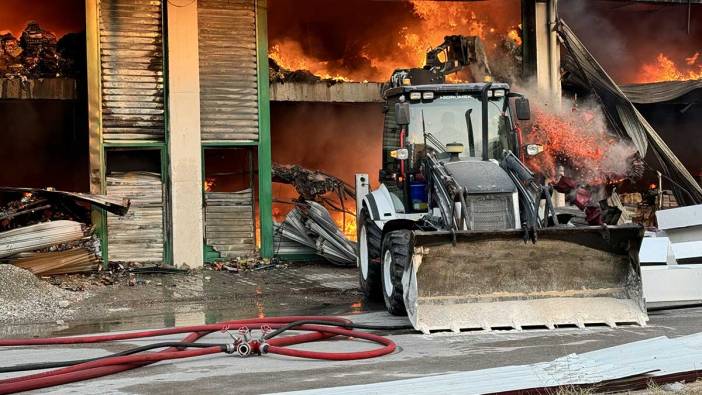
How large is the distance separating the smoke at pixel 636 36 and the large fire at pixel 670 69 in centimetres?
4

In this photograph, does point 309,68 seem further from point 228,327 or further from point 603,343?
point 603,343

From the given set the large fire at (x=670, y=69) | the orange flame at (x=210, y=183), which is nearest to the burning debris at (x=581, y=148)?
the large fire at (x=670, y=69)

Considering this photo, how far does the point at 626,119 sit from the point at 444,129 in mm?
7811

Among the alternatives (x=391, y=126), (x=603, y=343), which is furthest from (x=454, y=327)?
(x=391, y=126)

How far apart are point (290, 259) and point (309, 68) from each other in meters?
4.44

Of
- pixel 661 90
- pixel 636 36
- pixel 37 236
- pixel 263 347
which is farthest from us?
pixel 636 36

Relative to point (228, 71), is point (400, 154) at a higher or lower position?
lower

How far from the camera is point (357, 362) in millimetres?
8898

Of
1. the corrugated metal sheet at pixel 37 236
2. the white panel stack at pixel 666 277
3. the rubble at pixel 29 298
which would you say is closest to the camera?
the white panel stack at pixel 666 277

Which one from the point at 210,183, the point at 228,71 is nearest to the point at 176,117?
the point at 228,71

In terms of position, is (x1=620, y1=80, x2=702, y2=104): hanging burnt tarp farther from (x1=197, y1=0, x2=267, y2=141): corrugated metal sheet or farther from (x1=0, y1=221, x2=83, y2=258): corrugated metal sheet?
(x1=0, y1=221, x2=83, y2=258): corrugated metal sheet

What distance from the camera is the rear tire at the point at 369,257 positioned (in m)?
12.9

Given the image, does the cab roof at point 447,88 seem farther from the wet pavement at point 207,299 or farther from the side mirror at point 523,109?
the wet pavement at point 207,299

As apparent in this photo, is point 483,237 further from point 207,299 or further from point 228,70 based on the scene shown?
point 228,70
